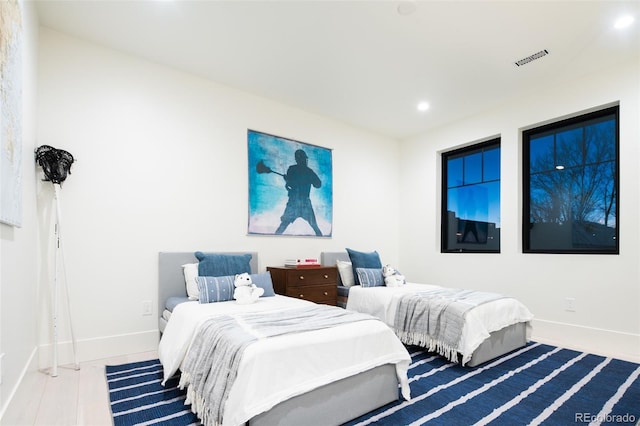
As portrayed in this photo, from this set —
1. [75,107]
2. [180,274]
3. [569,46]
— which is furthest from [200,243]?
[569,46]

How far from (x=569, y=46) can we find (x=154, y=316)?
4495 millimetres

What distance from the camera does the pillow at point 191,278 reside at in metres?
3.13

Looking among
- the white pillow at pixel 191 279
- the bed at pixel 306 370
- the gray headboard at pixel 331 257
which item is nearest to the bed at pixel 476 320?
the gray headboard at pixel 331 257

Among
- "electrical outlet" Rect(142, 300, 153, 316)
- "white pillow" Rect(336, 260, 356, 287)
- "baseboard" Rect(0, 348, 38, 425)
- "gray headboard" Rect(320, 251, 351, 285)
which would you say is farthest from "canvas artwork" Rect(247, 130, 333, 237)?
"baseboard" Rect(0, 348, 38, 425)

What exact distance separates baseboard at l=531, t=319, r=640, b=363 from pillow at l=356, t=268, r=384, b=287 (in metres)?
1.73

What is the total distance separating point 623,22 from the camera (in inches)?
108

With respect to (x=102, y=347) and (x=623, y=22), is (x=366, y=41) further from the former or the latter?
(x=102, y=347)

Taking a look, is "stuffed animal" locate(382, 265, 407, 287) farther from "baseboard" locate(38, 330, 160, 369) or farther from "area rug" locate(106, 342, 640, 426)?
"baseboard" locate(38, 330, 160, 369)

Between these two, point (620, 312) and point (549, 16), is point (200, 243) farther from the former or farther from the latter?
point (620, 312)

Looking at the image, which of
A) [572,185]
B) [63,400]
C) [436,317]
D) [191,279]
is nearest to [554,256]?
[572,185]

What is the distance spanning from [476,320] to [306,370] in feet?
5.86

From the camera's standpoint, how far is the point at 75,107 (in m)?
2.97

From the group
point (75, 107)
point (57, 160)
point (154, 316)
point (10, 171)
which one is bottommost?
point (154, 316)

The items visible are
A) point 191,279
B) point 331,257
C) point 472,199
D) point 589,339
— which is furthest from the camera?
point 472,199
